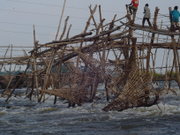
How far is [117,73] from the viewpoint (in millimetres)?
12125

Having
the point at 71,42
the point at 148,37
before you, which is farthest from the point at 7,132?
the point at 148,37

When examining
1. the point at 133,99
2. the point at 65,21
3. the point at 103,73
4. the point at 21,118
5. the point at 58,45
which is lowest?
the point at 21,118

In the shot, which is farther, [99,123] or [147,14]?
[147,14]

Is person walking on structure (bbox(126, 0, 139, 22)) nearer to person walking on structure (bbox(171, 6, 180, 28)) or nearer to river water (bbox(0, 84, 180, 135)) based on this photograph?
person walking on structure (bbox(171, 6, 180, 28))

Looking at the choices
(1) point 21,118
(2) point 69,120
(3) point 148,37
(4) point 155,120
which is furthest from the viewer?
(3) point 148,37

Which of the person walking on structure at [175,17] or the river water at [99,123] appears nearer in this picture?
the river water at [99,123]

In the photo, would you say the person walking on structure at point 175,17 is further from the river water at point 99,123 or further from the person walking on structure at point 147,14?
the river water at point 99,123

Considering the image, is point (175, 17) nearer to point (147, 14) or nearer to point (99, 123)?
point (147, 14)

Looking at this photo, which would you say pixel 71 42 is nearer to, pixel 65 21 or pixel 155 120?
pixel 65 21

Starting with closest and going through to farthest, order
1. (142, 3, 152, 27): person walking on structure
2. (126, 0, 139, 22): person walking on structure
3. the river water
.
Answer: the river water < (126, 0, 139, 22): person walking on structure < (142, 3, 152, 27): person walking on structure

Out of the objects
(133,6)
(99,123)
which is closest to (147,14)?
(133,6)

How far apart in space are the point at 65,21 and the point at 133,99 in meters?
6.82

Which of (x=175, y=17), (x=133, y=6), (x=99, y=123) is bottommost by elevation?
(x=99, y=123)

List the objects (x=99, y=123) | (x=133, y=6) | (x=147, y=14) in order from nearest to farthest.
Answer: (x=99, y=123), (x=133, y=6), (x=147, y=14)
